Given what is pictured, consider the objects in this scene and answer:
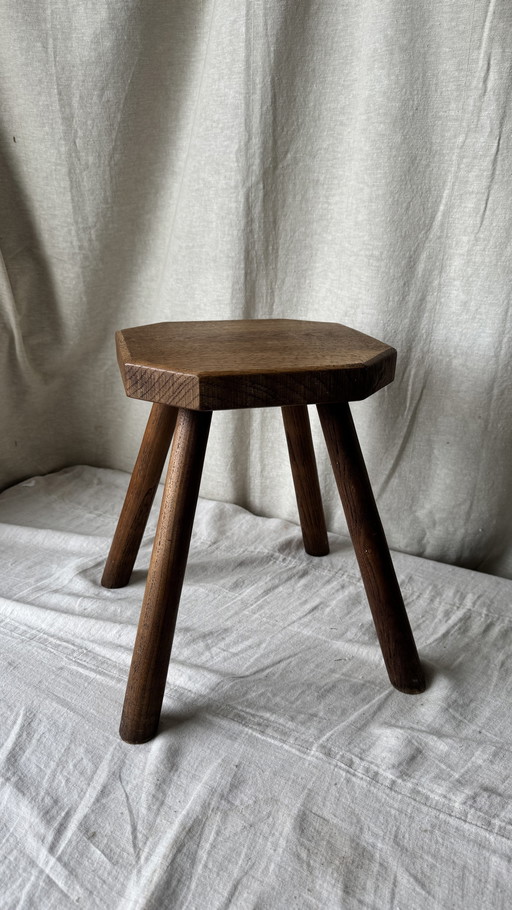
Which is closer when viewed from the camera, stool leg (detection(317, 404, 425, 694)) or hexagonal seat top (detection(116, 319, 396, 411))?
hexagonal seat top (detection(116, 319, 396, 411))

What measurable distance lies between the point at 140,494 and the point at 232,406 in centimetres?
32

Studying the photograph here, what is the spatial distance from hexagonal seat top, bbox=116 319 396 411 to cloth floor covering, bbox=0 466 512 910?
325mm

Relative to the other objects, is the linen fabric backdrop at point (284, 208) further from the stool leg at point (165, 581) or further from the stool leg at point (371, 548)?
the stool leg at point (165, 581)

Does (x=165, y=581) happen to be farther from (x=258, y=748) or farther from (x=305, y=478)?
(x=305, y=478)

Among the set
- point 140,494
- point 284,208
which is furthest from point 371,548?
point 284,208

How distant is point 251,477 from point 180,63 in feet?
2.10

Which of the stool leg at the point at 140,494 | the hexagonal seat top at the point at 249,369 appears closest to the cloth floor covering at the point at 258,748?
the stool leg at the point at 140,494

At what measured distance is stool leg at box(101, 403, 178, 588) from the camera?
Result: 89cm

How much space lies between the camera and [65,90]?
1098 mm

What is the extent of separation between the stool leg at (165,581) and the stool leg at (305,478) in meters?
0.29

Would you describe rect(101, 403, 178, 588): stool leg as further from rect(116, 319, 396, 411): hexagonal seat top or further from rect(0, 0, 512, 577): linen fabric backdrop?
rect(0, 0, 512, 577): linen fabric backdrop

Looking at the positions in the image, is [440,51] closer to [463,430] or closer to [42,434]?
[463,430]

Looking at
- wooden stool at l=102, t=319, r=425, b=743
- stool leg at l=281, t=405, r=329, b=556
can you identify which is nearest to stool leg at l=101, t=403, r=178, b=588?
wooden stool at l=102, t=319, r=425, b=743

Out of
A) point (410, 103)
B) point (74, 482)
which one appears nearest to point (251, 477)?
point (74, 482)
